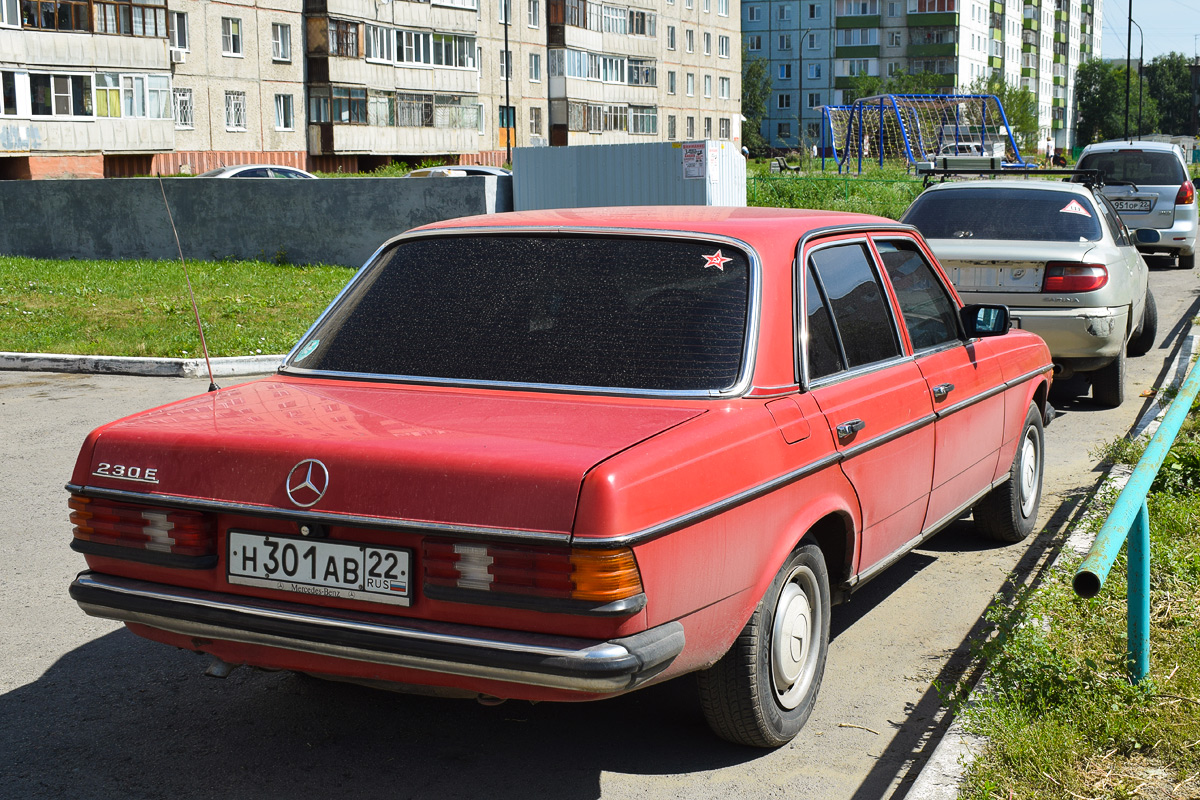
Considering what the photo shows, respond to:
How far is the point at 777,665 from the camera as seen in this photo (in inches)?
152

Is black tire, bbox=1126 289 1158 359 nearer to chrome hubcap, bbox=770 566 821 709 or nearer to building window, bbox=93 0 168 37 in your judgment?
chrome hubcap, bbox=770 566 821 709

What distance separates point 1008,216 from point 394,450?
772 centimetres

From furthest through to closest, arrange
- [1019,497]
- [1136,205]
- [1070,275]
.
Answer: [1136,205] < [1070,275] < [1019,497]

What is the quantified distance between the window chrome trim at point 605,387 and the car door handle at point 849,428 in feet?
→ 1.50

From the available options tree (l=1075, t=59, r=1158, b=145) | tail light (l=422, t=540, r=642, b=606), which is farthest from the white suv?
tree (l=1075, t=59, r=1158, b=145)

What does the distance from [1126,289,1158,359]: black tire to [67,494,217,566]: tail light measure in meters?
10.4

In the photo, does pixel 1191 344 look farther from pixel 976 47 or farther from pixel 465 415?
pixel 976 47

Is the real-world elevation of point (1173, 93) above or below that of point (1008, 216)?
above

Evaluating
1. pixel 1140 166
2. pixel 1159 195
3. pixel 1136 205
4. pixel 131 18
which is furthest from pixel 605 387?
pixel 131 18

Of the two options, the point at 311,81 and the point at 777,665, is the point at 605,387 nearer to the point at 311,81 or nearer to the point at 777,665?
Answer: the point at 777,665

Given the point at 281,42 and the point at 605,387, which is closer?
the point at 605,387

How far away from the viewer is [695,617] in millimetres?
3379

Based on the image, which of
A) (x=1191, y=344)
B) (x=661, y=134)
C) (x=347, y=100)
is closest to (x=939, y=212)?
A: (x=1191, y=344)

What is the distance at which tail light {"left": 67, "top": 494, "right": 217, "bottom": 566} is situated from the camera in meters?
3.51
